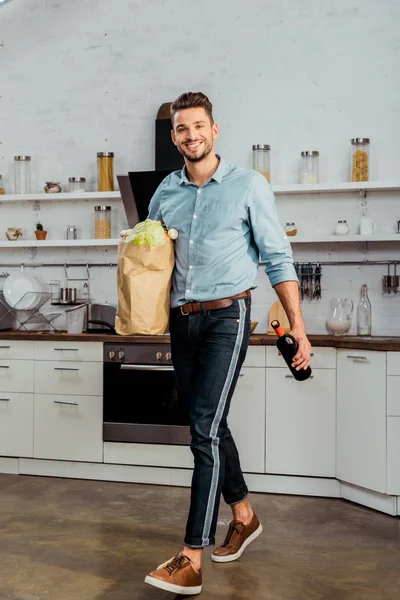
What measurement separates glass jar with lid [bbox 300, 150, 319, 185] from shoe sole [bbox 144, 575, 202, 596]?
9.03ft

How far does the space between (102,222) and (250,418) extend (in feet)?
5.55

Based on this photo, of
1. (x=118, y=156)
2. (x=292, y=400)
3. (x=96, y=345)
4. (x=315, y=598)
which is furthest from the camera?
(x=118, y=156)

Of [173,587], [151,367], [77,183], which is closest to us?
[173,587]

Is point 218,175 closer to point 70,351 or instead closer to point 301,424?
point 301,424

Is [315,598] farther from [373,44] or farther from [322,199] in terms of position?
[373,44]

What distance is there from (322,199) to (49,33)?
88.8 inches

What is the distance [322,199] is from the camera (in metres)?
4.76

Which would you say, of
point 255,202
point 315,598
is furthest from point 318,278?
point 315,598

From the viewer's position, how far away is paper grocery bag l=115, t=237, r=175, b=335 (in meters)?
2.63

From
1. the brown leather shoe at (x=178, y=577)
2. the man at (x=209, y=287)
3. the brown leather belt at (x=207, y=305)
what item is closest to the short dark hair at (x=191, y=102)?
the man at (x=209, y=287)

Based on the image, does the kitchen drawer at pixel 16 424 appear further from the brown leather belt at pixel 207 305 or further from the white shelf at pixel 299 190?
the brown leather belt at pixel 207 305

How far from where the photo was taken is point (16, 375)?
180 inches

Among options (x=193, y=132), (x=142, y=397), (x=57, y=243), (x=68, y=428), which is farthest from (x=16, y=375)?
(x=193, y=132)

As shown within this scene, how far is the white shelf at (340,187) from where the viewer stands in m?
4.45
